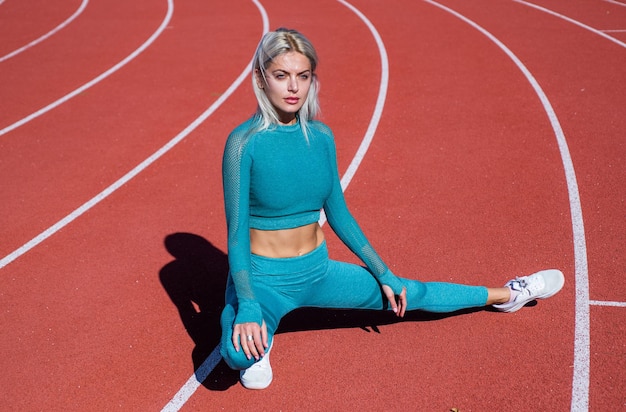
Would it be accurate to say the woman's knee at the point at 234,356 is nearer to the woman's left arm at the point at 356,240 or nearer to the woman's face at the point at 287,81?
the woman's left arm at the point at 356,240

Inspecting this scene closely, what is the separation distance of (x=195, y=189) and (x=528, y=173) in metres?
3.04

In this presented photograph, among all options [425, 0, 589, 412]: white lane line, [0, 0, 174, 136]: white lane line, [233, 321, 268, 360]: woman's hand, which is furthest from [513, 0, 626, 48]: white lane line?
[233, 321, 268, 360]: woman's hand

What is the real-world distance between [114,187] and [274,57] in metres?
3.59

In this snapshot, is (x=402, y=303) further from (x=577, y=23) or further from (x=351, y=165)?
(x=577, y=23)

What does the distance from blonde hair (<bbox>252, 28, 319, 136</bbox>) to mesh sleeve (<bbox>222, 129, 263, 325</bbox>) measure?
0.16m

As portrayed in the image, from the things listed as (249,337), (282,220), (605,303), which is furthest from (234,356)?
(605,303)

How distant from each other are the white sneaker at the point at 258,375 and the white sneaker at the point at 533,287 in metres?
1.50

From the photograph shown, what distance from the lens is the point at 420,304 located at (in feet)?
12.1

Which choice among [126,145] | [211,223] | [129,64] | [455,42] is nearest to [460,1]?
[455,42]

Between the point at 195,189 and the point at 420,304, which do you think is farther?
the point at 195,189

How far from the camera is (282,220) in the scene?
3.22m

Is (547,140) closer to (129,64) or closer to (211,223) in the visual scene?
(211,223)

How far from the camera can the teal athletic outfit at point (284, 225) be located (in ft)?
9.96

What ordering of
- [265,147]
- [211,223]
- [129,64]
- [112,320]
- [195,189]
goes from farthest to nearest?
[129,64], [195,189], [211,223], [112,320], [265,147]
